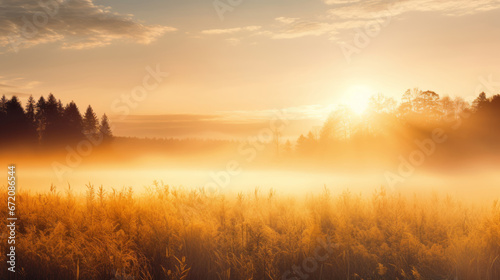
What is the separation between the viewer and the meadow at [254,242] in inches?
270

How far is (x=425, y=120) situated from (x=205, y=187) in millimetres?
38462

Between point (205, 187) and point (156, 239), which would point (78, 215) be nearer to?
point (156, 239)

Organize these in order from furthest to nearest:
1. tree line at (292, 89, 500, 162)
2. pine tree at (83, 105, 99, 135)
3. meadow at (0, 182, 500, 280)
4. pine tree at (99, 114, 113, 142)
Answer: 1. pine tree at (99, 114, 113, 142)
2. pine tree at (83, 105, 99, 135)
3. tree line at (292, 89, 500, 162)
4. meadow at (0, 182, 500, 280)

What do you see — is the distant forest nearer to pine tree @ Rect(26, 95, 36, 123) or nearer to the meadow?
pine tree @ Rect(26, 95, 36, 123)

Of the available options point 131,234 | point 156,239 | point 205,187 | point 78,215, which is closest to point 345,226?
point 156,239

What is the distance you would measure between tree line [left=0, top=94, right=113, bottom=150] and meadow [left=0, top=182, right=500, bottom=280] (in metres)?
43.2

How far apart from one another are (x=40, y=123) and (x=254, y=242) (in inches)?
2079

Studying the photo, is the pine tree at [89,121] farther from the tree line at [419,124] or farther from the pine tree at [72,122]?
the tree line at [419,124]

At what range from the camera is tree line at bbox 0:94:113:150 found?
151 ft

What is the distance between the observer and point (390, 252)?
7.39 m

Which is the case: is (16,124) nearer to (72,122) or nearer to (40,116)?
(40,116)

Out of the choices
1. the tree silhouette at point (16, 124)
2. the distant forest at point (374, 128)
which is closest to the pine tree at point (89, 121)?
the distant forest at point (374, 128)

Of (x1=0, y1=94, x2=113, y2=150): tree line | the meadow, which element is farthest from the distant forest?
the meadow

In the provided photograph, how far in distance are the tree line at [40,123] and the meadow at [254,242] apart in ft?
142
